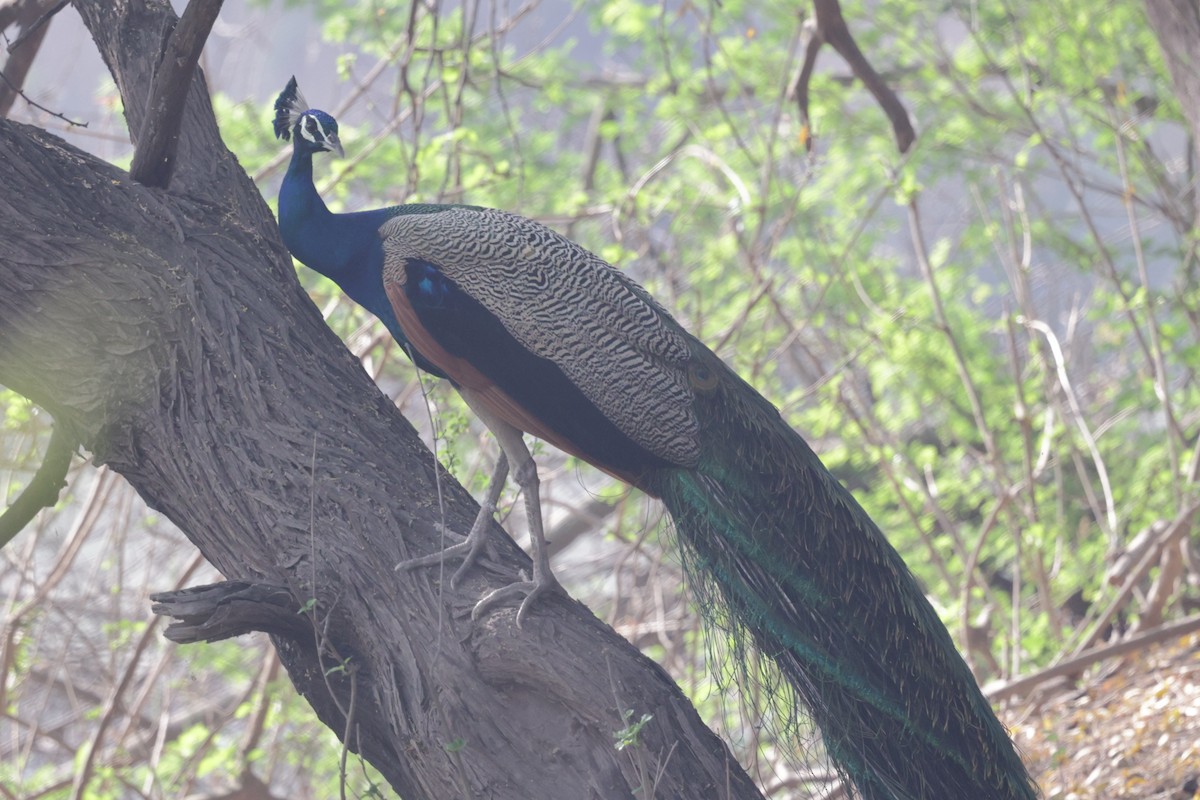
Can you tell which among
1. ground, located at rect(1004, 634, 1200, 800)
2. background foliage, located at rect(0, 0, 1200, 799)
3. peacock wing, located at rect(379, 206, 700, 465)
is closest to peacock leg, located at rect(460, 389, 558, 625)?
peacock wing, located at rect(379, 206, 700, 465)

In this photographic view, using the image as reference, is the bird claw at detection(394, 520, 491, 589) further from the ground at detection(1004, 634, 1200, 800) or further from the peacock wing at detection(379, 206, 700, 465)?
the ground at detection(1004, 634, 1200, 800)

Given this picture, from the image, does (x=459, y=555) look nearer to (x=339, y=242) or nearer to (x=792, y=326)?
(x=339, y=242)

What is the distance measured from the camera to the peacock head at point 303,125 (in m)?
2.88

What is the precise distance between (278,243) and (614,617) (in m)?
2.46

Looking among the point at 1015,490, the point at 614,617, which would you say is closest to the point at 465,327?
the point at 614,617

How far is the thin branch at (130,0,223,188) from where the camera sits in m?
2.27

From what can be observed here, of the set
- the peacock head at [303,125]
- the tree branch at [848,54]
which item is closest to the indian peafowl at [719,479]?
the peacock head at [303,125]

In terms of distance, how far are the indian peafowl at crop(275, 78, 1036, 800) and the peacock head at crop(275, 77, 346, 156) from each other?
398 mm

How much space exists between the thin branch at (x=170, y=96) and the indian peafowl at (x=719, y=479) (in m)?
0.51

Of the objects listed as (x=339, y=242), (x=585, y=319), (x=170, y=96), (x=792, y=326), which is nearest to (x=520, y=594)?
(x=585, y=319)

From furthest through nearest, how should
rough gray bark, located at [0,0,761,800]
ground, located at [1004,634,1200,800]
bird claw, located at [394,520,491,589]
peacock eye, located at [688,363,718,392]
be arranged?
ground, located at [1004,634,1200,800] < peacock eye, located at [688,363,718,392] < bird claw, located at [394,520,491,589] < rough gray bark, located at [0,0,761,800]

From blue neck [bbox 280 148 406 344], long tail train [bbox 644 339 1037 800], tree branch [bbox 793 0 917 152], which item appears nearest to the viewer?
long tail train [bbox 644 339 1037 800]

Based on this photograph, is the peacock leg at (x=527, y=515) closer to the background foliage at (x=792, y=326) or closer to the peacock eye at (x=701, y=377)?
the peacock eye at (x=701, y=377)

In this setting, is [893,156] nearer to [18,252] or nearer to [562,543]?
[562,543]
